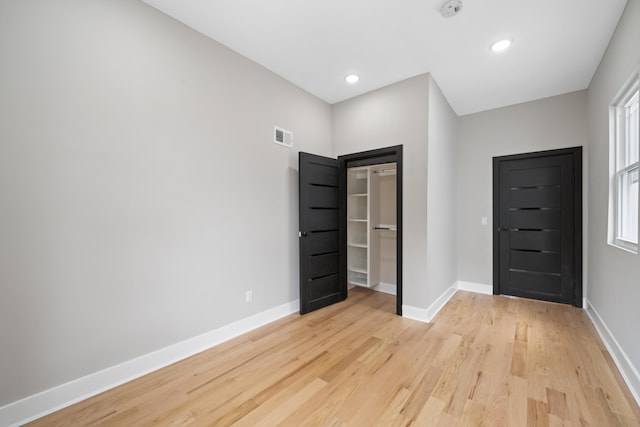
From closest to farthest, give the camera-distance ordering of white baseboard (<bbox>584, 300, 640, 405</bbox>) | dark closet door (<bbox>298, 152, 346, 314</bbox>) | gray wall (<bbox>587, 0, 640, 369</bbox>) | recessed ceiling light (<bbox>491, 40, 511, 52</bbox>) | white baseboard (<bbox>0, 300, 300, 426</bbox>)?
white baseboard (<bbox>0, 300, 300, 426</bbox>) → white baseboard (<bbox>584, 300, 640, 405</bbox>) → gray wall (<bbox>587, 0, 640, 369</bbox>) → recessed ceiling light (<bbox>491, 40, 511, 52</bbox>) → dark closet door (<bbox>298, 152, 346, 314</bbox>)

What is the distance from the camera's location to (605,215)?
2662 mm

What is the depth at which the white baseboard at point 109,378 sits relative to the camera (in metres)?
1.61

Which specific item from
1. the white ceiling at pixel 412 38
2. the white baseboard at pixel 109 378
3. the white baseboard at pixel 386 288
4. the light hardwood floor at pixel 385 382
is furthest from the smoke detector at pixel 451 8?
Result: the white baseboard at pixel 386 288

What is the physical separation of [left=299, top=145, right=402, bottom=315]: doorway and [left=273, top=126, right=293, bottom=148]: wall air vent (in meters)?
0.24

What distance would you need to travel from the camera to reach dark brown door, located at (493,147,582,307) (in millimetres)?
3654

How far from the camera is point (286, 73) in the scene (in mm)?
3191

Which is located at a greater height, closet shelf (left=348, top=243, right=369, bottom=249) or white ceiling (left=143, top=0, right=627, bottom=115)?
white ceiling (left=143, top=0, right=627, bottom=115)

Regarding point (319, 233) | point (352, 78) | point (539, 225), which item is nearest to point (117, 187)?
point (319, 233)

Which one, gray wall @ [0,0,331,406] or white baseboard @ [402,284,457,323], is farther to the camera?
white baseboard @ [402,284,457,323]

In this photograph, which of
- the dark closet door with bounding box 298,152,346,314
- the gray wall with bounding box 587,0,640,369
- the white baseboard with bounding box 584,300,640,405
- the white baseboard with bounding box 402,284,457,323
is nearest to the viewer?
the white baseboard with bounding box 584,300,640,405

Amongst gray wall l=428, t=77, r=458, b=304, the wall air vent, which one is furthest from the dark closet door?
gray wall l=428, t=77, r=458, b=304

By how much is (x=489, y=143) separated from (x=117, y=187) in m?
4.75

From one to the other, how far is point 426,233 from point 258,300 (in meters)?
2.02

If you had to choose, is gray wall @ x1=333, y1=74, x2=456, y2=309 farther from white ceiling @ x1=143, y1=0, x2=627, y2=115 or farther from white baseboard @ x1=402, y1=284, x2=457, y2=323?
white ceiling @ x1=143, y1=0, x2=627, y2=115
